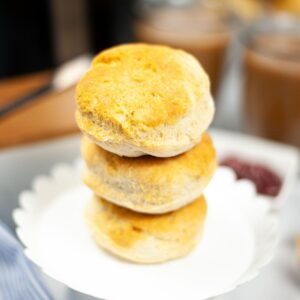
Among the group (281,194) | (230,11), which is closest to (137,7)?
(230,11)

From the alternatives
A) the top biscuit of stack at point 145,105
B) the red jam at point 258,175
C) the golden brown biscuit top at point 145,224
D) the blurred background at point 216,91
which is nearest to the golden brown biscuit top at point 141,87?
the top biscuit of stack at point 145,105

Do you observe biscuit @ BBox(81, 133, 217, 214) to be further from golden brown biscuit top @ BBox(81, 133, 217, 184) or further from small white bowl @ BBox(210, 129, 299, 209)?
small white bowl @ BBox(210, 129, 299, 209)

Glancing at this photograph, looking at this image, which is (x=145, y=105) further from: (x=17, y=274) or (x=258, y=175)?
(x=258, y=175)

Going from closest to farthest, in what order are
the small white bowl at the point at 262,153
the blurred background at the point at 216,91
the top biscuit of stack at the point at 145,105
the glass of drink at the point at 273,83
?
the top biscuit of stack at the point at 145,105 → the blurred background at the point at 216,91 → the small white bowl at the point at 262,153 → the glass of drink at the point at 273,83

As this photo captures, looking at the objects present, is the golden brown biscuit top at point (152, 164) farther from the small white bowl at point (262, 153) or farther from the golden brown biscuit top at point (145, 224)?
the small white bowl at point (262, 153)

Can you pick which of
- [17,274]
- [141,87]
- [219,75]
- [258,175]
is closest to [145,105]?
[141,87]

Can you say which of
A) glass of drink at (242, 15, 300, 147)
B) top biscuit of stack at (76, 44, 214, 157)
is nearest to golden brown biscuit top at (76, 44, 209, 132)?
top biscuit of stack at (76, 44, 214, 157)
